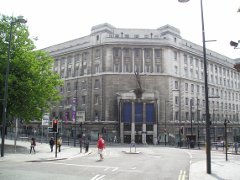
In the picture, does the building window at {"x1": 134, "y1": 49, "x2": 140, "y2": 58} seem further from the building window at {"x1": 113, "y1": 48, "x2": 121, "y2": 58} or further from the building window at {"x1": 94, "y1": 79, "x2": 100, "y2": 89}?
the building window at {"x1": 94, "y1": 79, "x2": 100, "y2": 89}

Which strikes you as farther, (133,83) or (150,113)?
(133,83)

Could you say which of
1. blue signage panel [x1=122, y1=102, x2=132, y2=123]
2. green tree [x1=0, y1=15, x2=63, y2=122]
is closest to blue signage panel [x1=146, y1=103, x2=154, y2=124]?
blue signage panel [x1=122, y1=102, x2=132, y2=123]

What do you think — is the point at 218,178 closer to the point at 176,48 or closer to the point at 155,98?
the point at 155,98

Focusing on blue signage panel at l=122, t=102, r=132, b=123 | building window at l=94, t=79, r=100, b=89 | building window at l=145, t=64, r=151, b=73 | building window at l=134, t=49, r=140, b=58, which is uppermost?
building window at l=134, t=49, r=140, b=58

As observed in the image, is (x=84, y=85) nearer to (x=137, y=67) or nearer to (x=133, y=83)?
(x=133, y=83)

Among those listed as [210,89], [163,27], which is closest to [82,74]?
[163,27]

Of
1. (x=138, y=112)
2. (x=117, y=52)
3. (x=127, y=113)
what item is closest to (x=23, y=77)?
(x=127, y=113)

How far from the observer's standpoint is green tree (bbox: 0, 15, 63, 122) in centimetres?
2725

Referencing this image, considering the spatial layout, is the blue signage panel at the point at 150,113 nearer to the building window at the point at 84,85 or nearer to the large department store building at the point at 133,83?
the large department store building at the point at 133,83

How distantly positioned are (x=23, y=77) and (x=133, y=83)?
33674 mm

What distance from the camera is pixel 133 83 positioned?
59.0m

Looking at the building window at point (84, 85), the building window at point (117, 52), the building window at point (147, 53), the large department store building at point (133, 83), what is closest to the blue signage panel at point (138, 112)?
the large department store building at point (133, 83)

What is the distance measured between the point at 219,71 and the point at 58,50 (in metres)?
45.7

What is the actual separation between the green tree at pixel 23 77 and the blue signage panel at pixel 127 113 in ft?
90.1
